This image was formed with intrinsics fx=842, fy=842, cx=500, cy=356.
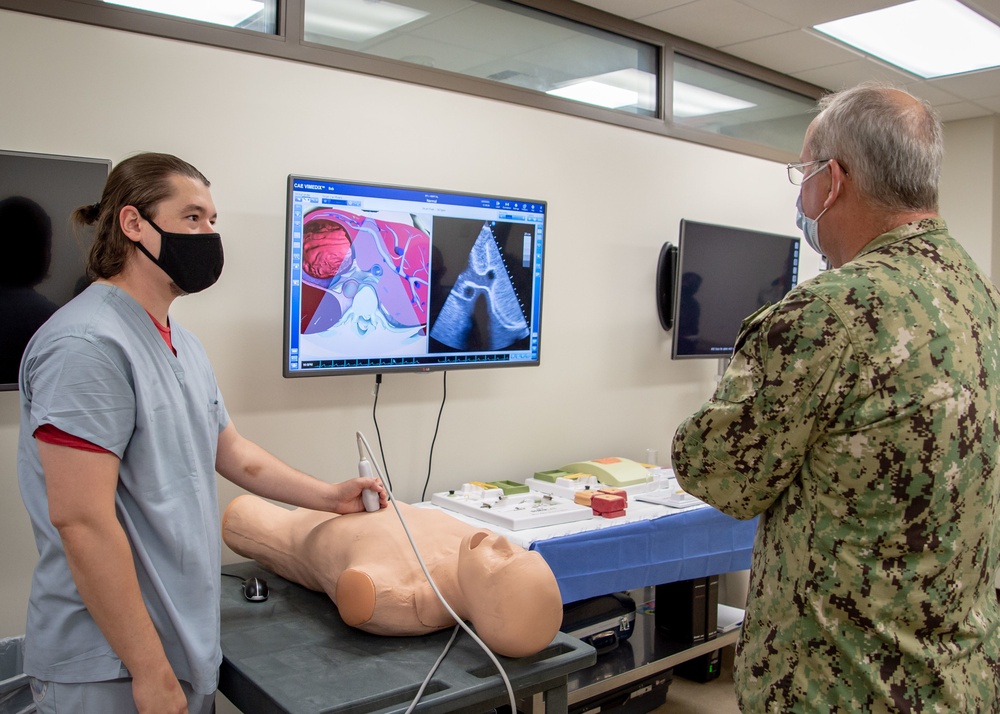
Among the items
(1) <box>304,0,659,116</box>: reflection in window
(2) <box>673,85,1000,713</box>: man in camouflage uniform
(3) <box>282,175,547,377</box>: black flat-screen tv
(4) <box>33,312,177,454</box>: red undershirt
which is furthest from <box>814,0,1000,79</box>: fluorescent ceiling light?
Result: (4) <box>33,312,177,454</box>: red undershirt

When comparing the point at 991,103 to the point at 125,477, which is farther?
the point at 991,103

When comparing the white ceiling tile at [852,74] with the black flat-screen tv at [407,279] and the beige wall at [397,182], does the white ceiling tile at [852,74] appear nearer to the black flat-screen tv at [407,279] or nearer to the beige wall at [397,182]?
the beige wall at [397,182]

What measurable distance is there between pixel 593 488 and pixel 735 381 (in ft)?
4.94

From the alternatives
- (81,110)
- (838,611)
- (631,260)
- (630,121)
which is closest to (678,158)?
(630,121)

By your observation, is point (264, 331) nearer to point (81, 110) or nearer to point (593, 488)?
point (81, 110)

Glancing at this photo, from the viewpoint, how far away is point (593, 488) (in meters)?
2.72

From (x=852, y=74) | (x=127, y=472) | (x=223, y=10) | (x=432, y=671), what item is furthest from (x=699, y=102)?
(x=127, y=472)

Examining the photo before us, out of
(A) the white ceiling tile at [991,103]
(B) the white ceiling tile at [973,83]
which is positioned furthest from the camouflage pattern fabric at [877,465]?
(A) the white ceiling tile at [991,103]

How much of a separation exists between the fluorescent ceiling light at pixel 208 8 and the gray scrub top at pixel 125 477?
3.88ft

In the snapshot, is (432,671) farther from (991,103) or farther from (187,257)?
(991,103)

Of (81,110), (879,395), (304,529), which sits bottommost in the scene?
(304,529)

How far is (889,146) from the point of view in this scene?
1305mm

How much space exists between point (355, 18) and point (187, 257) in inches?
58.3

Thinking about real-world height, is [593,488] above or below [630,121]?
below
